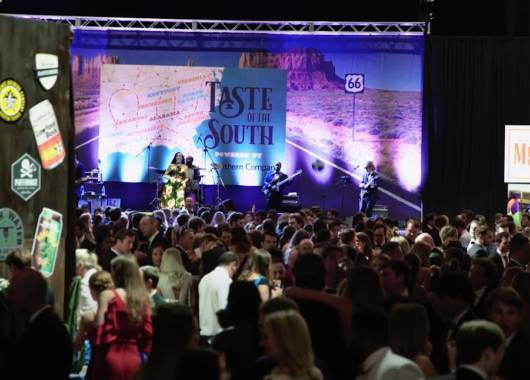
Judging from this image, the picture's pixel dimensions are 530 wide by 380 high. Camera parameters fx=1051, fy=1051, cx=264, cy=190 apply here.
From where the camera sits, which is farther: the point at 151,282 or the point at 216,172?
the point at 216,172

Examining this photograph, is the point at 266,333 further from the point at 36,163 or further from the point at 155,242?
the point at 155,242

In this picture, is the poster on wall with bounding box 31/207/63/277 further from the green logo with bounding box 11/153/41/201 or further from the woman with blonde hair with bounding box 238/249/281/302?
the woman with blonde hair with bounding box 238/249/281/302

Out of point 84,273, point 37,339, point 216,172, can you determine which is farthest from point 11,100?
point 216,172

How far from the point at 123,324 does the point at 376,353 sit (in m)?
2.04

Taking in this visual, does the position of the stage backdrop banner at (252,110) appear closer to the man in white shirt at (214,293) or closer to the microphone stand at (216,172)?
the microphone stand at (216,172)

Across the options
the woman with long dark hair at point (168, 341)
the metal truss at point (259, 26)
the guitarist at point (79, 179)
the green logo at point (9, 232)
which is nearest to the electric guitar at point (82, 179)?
the guitarist at point (79, 179)

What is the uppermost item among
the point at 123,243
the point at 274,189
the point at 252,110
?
the point at 252,110

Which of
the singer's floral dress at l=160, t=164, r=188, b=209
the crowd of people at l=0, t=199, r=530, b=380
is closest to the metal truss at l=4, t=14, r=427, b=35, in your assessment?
the singer's floral dress at l=160, t=164, r=188, b=209

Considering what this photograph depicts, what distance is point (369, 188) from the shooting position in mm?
22609

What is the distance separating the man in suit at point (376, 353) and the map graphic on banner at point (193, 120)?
61.8 feet

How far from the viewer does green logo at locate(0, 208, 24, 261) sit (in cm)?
721

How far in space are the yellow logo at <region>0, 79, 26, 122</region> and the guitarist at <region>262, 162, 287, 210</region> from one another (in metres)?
15.6

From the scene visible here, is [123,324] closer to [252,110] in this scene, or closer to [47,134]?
[47,134]

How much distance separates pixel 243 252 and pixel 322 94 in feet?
50.1
